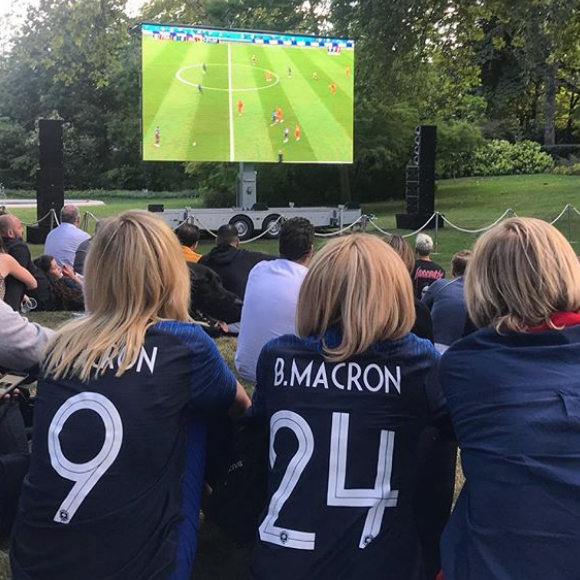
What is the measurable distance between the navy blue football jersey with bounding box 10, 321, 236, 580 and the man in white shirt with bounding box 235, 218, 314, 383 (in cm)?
222

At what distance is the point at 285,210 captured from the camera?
1788cm

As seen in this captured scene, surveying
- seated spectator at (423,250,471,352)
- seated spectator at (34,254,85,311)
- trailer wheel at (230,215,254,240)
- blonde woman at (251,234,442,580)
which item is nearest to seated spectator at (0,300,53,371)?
blonde woman at (251,234,442,580)

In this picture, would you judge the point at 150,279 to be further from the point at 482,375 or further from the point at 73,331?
the point at 482,375

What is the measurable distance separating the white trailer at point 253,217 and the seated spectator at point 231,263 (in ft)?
31.7

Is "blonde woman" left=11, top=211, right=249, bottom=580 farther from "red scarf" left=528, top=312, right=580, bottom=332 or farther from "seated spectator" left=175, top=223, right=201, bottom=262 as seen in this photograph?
"seated spectator" left=175, top=223, right=201, bottom=262

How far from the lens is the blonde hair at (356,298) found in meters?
2.25

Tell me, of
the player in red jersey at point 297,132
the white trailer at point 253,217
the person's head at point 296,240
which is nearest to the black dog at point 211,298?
the person's head at point 296,240

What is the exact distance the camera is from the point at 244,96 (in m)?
16.8

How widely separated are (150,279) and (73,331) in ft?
0.95

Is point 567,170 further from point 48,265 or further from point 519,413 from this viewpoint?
point 519,413

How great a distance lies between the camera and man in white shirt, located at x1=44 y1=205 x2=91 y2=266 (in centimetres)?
921

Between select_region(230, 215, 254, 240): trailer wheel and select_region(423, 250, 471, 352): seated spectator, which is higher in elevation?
select_region(423, 250, 471, 352): seated spectator

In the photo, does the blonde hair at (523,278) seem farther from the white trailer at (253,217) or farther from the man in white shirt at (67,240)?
the white trailer at (253,217)

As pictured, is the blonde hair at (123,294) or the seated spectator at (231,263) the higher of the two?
the blonde hair at (123,294)
